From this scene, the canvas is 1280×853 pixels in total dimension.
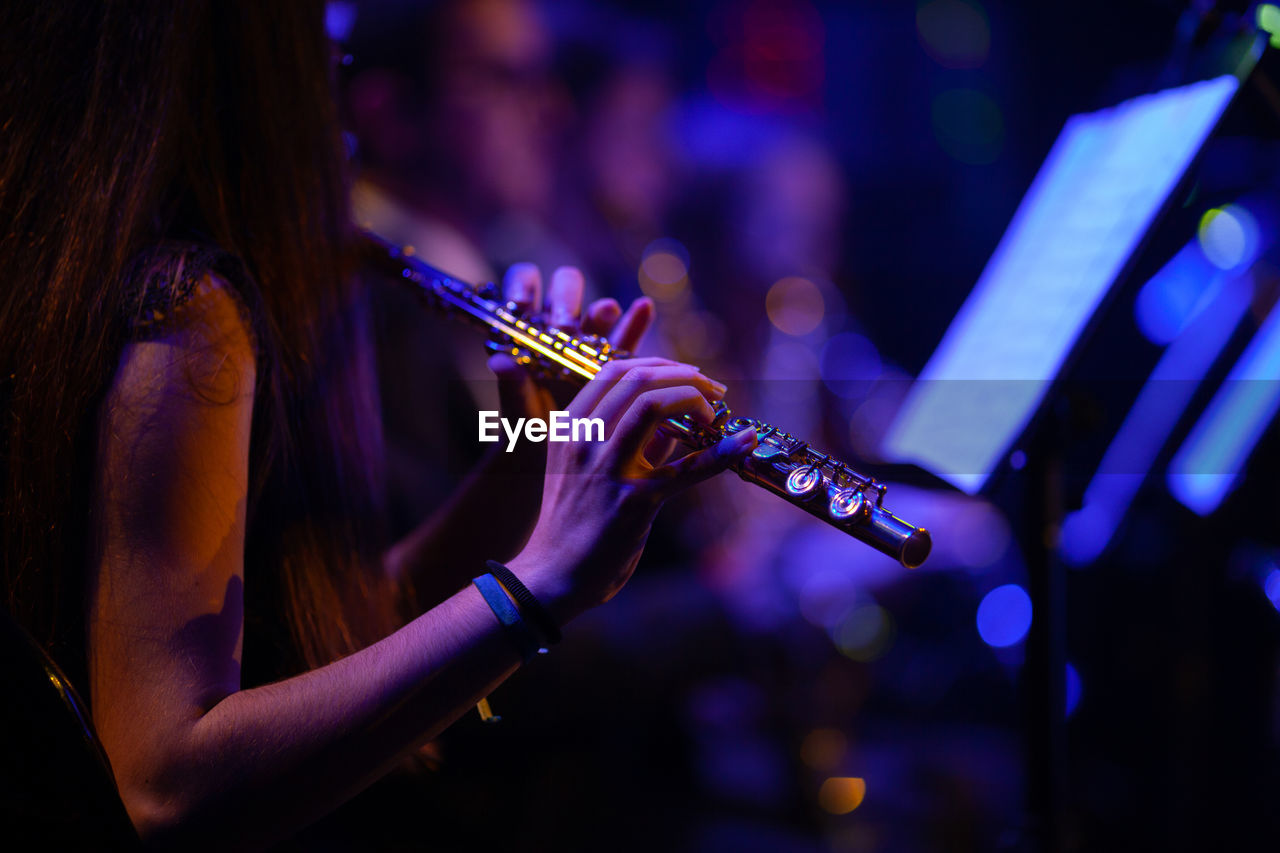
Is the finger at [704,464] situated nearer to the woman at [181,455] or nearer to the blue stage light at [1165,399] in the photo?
the woman at [181,455]

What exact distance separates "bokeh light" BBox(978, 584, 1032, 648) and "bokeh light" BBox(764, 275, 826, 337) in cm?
132

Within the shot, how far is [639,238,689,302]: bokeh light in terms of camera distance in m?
3.04

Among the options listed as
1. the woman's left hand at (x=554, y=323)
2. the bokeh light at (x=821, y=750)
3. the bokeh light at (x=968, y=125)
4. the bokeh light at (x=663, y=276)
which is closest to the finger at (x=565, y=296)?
the woman's left hand at (x=554, y=323)

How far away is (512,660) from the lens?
2.43ft

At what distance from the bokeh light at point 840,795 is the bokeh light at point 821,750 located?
0.05 m

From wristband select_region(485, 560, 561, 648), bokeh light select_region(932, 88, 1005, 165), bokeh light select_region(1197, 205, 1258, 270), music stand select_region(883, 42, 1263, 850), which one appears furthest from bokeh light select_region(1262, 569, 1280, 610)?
bokeh light select_region(932, 88, 1005, 165)

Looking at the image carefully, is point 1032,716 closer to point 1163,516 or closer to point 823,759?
point 1163,516

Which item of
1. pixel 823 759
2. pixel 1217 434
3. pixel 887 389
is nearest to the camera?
pixel 1217 434

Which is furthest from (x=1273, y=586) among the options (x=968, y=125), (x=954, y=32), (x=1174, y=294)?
(x=954, y=32)

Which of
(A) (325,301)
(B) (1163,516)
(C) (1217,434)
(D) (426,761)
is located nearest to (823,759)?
(B) (1163,516)

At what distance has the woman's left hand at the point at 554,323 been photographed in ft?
3.26

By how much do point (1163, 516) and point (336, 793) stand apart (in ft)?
6.97

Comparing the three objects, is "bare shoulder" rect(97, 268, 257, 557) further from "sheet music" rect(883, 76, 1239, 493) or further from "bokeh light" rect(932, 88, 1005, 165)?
"bokeh light" rect(932, 88, 1005, 165)

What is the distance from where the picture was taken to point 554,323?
41.0 inches
